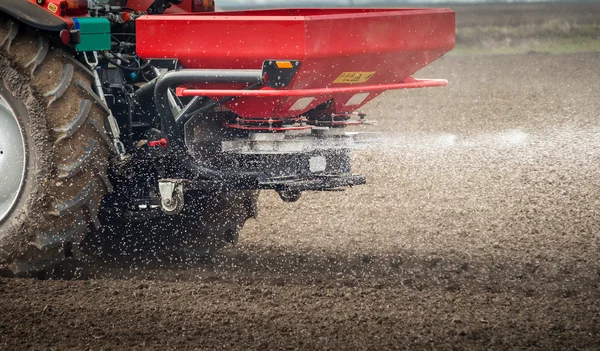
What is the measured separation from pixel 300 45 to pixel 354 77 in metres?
0.43

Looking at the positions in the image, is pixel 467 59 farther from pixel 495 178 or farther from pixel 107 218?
pixel 107 218

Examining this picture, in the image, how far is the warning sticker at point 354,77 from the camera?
161 inches

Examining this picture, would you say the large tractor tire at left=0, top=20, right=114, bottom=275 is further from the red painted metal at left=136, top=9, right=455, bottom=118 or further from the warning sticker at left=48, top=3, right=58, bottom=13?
the red painted metal at left=136, top=9, right=455, bottom=118

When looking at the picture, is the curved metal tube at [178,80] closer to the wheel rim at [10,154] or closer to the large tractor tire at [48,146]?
the large tractor tire at [48,146]

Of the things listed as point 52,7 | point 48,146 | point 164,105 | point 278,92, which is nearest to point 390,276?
point 278,92

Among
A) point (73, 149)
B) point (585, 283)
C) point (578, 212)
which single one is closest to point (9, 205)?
point (73, 149)

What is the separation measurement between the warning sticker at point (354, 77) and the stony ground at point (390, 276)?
0.41 m

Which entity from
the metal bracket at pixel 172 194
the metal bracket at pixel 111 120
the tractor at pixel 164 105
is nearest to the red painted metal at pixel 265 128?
the tractor at pixel 164 105

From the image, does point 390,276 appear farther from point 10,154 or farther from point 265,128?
point 10,154

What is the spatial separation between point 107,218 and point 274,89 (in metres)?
1.09

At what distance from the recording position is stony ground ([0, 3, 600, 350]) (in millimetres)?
3414

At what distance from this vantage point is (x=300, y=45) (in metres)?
3.81

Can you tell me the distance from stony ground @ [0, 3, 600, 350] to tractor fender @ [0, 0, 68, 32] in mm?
1173

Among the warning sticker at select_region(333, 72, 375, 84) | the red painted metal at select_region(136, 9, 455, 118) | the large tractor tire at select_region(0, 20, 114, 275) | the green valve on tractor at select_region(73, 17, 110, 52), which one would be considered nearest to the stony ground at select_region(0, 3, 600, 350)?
the large tractor tire at select_region(0, 20, 114, 275)
